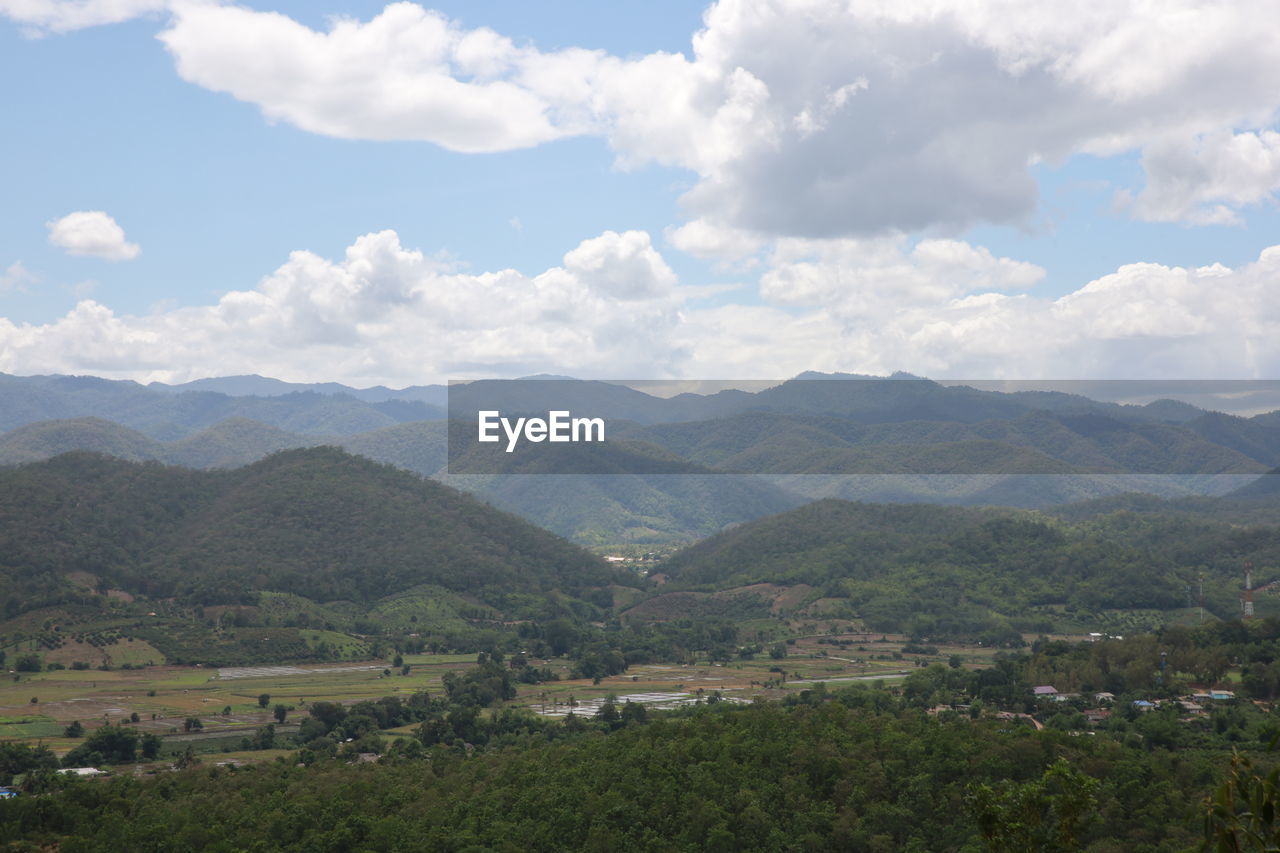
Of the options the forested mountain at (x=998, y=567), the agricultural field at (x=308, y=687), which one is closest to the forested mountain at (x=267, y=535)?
the agricultural field at (x=308, y=687)

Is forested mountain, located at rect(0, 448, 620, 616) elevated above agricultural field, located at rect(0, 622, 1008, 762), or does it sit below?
above

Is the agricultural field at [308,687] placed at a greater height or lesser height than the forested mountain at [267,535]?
lesser

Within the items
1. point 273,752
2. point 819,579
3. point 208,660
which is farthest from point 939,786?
point 819,579

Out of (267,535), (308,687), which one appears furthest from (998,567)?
(267,535)

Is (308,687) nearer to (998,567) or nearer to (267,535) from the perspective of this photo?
(267,535)

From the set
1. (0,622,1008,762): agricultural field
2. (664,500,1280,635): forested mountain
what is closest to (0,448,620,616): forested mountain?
(0,622,1008,762): agricultural field

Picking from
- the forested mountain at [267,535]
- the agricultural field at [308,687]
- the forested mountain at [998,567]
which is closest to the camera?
the agricultural field at [308,687]

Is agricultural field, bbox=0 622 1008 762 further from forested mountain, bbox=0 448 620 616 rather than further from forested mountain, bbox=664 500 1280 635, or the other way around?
forested mountain, bbox=0 448 620 616

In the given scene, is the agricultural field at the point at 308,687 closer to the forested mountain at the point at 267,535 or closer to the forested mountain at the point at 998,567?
the forested mountain at the point at 998,567
